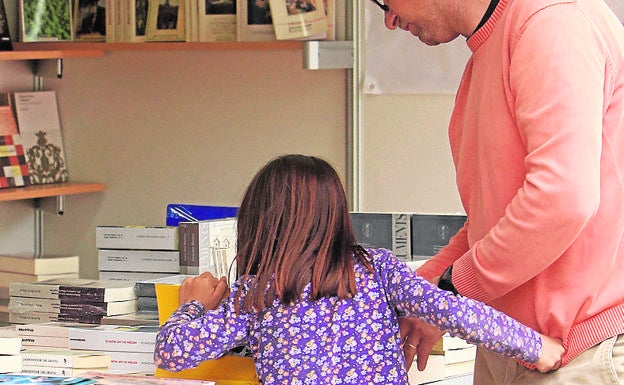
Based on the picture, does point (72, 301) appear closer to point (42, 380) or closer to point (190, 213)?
Result: point (190, 213)

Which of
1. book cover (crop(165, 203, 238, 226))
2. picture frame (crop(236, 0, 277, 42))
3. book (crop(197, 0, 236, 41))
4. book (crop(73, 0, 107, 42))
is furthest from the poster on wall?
book (crop(73, 0, 107, 42))

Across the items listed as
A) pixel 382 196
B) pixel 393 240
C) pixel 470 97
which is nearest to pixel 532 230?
pixel 470 97

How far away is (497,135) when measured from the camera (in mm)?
1599

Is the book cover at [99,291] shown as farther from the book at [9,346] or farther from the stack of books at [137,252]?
the book at [9,346]

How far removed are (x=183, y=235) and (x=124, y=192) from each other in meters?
1.57

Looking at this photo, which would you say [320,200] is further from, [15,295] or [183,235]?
[15,295]

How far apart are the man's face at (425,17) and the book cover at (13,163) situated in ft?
8.24

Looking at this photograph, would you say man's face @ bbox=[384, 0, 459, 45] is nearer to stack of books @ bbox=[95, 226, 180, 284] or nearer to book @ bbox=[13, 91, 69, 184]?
stack of books @ bbox=[95, 226, 180, 284]

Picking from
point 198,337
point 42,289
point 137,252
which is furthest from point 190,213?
point 198,337

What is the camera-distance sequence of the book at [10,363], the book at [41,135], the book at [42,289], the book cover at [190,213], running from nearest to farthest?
the book at [10,363] < the book at [42,289] < the book cover at [190,213] < the book at [41,135]

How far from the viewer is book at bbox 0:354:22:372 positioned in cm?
178

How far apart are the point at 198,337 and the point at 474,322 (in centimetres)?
42

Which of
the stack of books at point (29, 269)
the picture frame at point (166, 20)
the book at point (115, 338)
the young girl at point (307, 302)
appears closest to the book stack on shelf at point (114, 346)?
the book at point (115, 338)

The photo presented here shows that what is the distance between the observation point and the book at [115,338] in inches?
79.1
